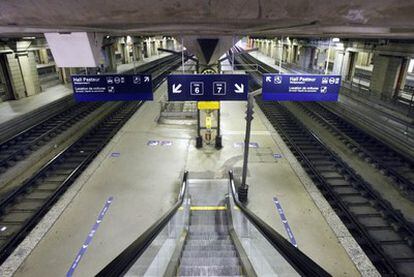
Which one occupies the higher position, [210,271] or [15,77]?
[15,77]

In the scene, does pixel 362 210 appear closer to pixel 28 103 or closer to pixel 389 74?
pixel 389 74

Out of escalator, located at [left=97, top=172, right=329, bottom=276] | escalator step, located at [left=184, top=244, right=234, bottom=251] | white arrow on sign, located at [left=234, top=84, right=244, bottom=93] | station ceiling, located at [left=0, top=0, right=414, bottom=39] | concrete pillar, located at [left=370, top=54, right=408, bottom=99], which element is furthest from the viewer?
concrete pillar, located at [left=370, top=54, right=408, bottom=99]

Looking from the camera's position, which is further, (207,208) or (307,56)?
(307,56)

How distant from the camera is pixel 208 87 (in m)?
7.57

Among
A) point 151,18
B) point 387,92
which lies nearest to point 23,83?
point 151,18

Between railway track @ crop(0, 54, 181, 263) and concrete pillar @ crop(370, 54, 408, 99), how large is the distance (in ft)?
49.9

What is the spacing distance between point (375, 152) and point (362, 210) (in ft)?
12.8

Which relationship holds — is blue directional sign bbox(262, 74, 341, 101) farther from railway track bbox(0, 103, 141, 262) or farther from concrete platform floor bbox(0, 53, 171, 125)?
concrete platform floor bbox(0, 53, 171, 125)

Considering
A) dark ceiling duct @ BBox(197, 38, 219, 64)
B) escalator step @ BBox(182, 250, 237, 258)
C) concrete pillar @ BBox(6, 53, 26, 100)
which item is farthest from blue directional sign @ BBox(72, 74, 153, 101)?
concrete pillar @ BBox(6, 53, 26, 100)

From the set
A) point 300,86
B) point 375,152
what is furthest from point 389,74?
point 300,86

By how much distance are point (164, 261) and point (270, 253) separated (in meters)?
1.82

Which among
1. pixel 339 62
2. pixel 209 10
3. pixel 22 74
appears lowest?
pixel 22 74

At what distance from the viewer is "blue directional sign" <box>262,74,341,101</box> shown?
756cm

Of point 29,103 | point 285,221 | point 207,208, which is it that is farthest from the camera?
point 29,103
